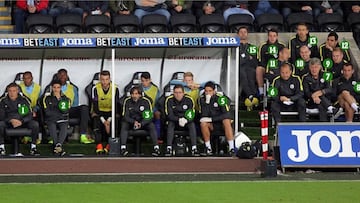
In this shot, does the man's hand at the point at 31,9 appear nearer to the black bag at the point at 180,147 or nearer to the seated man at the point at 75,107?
the seated man at the point at 75,107

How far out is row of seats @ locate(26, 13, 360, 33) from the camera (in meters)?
22.1

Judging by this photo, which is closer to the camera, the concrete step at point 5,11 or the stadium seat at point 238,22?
the stadium seat at point 238,22

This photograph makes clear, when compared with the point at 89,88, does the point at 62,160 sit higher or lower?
lower

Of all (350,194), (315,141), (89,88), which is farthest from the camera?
(89,88)

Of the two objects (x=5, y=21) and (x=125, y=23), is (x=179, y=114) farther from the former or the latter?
(x=5, y=21)

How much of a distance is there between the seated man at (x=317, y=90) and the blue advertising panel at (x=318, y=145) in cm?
249

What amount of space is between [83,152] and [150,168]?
9.32 feet

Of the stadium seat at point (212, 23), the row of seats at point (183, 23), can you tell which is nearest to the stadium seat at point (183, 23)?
the row of seats at point (183, 23)

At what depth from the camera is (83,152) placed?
1922cm

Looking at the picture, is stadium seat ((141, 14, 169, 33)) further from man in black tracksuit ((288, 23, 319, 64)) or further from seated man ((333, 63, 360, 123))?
seated man ((333, 63, 360, 123))

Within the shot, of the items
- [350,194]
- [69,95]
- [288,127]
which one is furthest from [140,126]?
[350,194]

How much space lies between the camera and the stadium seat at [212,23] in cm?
2259

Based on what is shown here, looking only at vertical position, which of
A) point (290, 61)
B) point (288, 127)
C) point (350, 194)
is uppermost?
point (290, 61)

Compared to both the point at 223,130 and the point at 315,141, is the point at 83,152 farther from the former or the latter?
the point at 315,141
